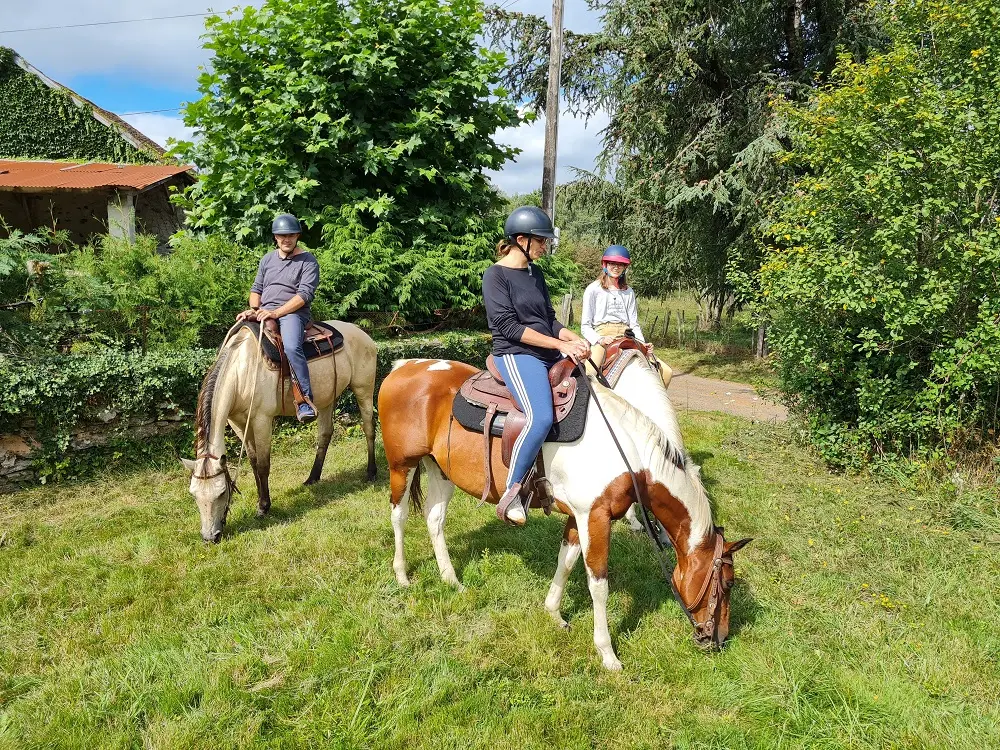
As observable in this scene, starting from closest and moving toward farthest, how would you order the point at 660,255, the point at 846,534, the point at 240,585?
the point at 240,585 < the point at 846,534 < the point at 660,255

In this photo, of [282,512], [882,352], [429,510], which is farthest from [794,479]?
[282,512]

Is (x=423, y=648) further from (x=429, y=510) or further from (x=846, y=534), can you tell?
(x=846, y=534)

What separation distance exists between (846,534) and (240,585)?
524 cm

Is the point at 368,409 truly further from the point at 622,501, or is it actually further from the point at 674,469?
the point at 674,469

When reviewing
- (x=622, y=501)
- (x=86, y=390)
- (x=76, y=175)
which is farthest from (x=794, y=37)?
(x=76, y=175)

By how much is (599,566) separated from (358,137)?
7.93 metres

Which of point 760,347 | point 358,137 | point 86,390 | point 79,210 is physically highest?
point 358,137

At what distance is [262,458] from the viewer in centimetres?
559

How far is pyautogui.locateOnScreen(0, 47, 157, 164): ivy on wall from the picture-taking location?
1717cm

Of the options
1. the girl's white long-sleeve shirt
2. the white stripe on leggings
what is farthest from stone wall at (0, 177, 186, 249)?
the white stripe on leggings

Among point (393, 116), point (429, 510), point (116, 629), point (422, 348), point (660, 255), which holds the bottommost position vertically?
point (116, 629)

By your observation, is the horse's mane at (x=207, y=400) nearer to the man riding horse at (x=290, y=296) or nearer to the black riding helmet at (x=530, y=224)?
the man riding horse at (x=290, y=296)

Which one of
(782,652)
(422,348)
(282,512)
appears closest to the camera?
(782,652)

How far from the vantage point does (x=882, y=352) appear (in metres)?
6.62
